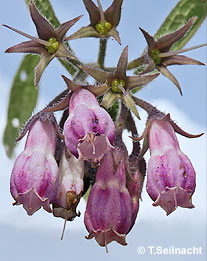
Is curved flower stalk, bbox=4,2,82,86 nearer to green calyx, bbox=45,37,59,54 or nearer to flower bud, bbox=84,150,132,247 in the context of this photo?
green calyx, bbox=45,37,59,54

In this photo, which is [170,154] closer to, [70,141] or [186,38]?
[70,141]

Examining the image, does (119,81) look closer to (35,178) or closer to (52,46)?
(52,46)

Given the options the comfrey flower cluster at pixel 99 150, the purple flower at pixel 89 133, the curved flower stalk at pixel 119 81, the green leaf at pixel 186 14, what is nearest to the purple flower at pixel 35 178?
the comfrey flower cluster at pixel 99 150

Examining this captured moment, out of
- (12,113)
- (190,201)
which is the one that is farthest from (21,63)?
(190,201)

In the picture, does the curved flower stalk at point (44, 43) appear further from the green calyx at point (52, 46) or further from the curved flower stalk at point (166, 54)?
the curved flower stalk at point (166, 54)

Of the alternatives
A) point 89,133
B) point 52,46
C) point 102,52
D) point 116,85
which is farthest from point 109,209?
point 102,52

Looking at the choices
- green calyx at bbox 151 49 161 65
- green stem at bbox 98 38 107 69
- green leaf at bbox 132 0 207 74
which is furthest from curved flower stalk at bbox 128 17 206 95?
green leaf at bbox 132 0 207 74

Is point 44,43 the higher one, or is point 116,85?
point 44,43
